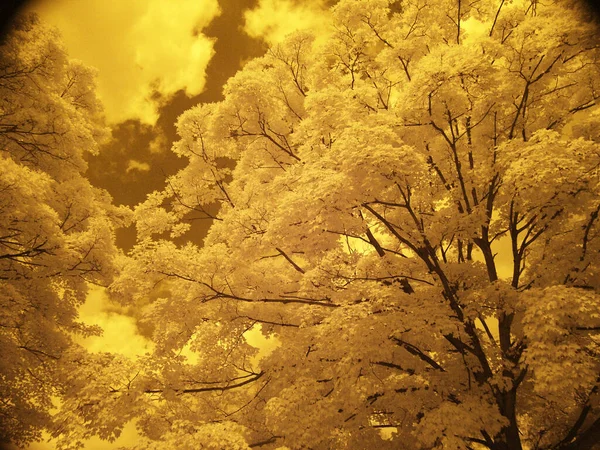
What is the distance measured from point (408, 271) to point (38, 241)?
8119mm

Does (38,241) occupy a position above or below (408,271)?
above

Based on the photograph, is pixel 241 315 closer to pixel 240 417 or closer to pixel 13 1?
pixel 240 417

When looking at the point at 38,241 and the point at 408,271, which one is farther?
the point at 38,241

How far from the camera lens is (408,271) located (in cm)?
679

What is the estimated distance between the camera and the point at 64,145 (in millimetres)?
9633

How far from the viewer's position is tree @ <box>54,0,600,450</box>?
523 centimetres

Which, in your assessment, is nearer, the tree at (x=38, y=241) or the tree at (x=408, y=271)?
the tree at (x=408, y=271)

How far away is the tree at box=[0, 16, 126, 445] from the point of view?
687 centimetres

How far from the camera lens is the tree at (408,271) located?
523 centimetres

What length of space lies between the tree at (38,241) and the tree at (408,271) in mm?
2088

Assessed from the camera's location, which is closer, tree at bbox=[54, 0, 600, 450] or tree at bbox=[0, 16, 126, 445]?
tree at bbox=[54, 0, 600, 450]

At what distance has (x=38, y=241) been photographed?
7.44m

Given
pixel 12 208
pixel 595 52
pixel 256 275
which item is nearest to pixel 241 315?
pixel 256 275

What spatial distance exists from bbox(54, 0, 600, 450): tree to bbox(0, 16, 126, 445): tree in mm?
2088
